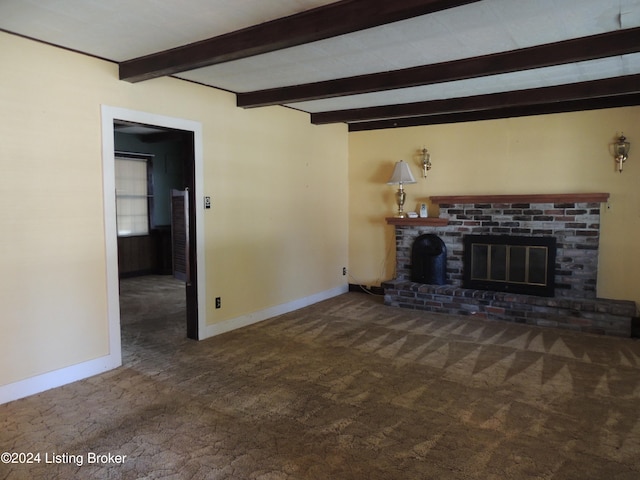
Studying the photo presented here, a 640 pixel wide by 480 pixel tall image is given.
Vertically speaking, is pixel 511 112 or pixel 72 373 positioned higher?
pixel 511 112

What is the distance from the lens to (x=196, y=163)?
163 inches

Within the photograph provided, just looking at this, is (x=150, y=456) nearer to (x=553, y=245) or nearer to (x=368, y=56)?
(x=368, y=56)

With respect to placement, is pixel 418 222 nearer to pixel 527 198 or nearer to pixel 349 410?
pixel 527 198

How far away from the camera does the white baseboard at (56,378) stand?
294 cm

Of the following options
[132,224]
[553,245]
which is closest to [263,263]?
[553,245]

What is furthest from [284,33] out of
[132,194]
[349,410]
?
[132,194]

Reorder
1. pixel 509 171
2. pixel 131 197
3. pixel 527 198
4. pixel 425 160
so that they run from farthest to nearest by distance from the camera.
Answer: pixel 131 197
pixel 425 160
pixel 509 171
pixel 527 198

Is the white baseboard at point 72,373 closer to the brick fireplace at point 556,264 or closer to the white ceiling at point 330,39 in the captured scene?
the brick fireplace at point 556,264

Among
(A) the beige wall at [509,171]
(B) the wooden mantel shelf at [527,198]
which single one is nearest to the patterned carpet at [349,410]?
(A) the beige wall at [509,171]

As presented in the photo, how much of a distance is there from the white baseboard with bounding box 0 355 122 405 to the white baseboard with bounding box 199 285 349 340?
945 millimetres

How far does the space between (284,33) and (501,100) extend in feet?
9.05

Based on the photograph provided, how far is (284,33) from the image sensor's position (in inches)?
104

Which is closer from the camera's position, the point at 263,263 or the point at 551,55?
the point at 551,55

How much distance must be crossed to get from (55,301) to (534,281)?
463 cm
